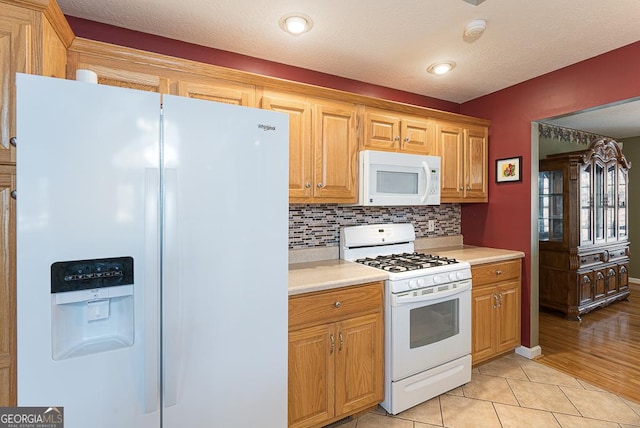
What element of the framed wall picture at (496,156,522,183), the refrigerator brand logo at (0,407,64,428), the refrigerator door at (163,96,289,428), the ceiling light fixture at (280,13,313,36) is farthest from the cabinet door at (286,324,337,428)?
the framed wall picture at (496,156,522,183)

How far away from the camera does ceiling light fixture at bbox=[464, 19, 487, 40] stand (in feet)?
6.16

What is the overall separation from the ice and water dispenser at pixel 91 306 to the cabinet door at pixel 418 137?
7.03ft

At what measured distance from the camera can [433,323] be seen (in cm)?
219

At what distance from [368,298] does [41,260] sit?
61.9 inches

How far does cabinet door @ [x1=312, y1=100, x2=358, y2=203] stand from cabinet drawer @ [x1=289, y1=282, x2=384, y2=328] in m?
0.68

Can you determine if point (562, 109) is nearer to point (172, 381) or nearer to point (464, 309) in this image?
point (464, 309)

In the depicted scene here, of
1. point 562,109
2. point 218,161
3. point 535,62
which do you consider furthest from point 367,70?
point 218,161

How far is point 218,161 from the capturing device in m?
1.30

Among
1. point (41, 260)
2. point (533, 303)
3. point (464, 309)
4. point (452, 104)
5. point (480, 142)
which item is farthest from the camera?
point (452, 104)

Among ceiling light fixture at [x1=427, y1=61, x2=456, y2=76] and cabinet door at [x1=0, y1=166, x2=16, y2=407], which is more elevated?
ceiling light fixture at [x1=427, y1=61, x2=456, y2=76]

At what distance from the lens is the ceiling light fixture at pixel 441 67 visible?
2.43 metres

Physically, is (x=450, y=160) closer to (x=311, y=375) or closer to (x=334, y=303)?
(x=334, y=303)

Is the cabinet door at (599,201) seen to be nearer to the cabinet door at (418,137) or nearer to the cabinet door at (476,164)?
the cabinet door at (476,164)

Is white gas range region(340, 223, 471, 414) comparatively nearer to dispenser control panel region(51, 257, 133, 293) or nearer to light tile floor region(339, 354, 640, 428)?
light tile floor region(339, 354, 640, 428)
